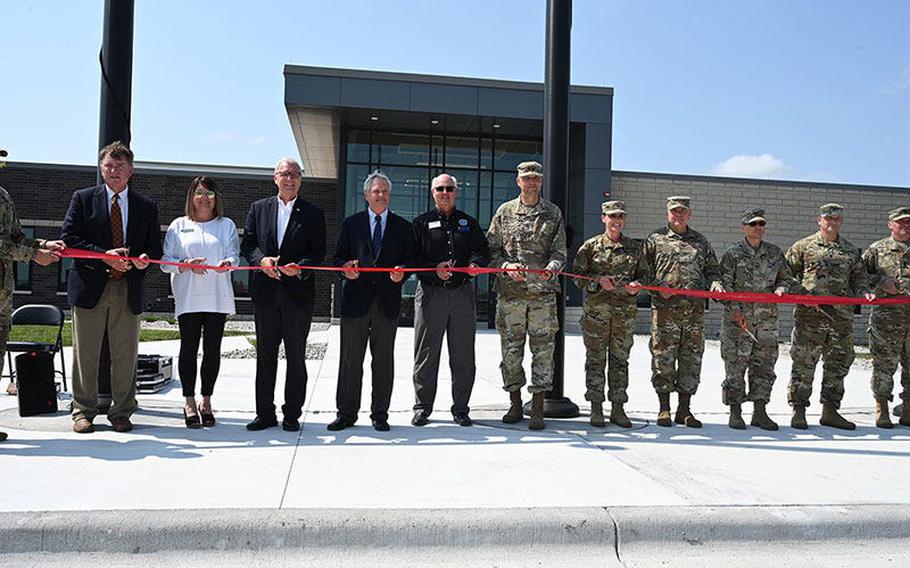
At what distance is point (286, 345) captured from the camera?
19.0 ft

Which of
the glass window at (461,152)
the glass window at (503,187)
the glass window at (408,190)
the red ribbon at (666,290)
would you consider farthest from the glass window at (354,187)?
the red ribbon at (666,290)

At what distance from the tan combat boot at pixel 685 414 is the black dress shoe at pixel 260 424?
3.65 m

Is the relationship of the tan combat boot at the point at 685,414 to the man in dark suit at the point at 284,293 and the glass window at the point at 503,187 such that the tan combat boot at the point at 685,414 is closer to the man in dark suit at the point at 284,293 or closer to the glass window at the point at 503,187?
the man in dark suit at the point at 284,293

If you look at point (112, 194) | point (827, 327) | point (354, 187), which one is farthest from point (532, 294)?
point (354, 187)

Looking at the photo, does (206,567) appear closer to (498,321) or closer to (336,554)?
(336,554)

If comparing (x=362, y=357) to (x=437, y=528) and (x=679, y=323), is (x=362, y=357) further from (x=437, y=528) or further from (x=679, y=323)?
(x=679, y=323)

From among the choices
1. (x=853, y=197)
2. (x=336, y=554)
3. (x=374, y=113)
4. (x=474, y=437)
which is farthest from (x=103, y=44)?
(x=853, y=197)

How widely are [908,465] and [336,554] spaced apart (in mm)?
4336

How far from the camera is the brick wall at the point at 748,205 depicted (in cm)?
2164

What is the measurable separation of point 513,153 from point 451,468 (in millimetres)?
18569

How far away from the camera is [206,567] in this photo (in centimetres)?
330

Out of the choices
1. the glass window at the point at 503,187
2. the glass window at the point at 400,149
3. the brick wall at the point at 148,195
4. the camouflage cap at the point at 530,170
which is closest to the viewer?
the camouflage cap at the point at 530,170

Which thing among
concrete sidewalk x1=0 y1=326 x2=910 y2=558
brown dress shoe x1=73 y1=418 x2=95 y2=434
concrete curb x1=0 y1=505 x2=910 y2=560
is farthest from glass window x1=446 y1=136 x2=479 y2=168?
concrete curb x1=0 y1=505 x2=910 y2=560

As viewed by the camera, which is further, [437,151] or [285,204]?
[437,151]
